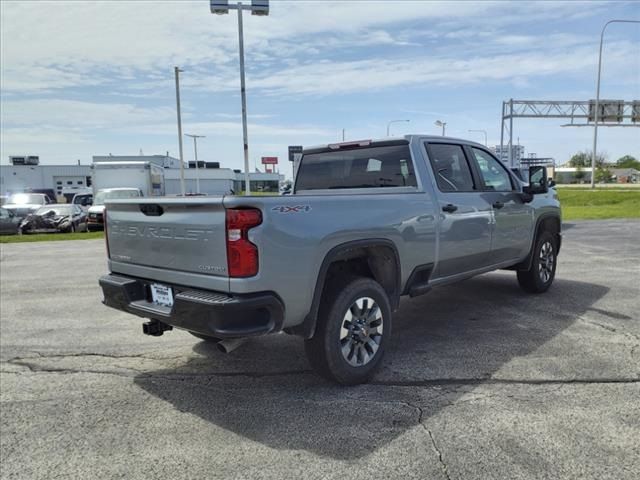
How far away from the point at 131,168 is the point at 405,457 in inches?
844

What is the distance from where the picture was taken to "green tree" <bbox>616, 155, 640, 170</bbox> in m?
145

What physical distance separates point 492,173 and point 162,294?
393cm

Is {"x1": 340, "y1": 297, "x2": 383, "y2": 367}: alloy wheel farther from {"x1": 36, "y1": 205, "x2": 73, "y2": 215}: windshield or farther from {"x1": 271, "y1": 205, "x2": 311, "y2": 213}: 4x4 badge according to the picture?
{"x1": 36, "y1": 205, "x2": 73, "y2": 215}: windshield

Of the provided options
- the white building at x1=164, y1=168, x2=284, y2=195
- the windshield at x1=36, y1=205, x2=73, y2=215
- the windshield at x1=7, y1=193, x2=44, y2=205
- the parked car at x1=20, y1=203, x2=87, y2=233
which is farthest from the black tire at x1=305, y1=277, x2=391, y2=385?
the white building at x1=164, y1=168, x2=284, y2=195

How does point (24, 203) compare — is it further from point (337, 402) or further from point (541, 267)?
point (337, 402)

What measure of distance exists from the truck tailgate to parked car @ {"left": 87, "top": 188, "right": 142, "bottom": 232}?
16257mm

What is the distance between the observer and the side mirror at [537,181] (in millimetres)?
6031

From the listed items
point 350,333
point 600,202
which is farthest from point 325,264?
point 600,202

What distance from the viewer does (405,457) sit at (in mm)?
2906

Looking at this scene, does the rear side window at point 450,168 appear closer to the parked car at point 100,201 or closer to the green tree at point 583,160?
the parked car at point 100,201

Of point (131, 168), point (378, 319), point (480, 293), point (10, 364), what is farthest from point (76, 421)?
point (131, 168)

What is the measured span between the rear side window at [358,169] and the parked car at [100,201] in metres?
15.6

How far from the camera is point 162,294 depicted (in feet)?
12.2

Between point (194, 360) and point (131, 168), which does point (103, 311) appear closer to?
point (194, 360)
